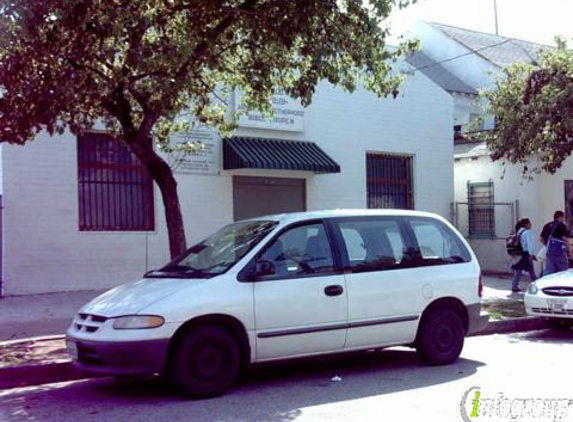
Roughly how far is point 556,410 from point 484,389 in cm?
94

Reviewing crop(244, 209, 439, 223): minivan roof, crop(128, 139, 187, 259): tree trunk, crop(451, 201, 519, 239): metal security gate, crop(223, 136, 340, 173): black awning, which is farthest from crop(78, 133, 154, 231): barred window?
crop(451, 201, 519, 239): metal security gate

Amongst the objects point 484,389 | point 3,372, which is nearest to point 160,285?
point 3,372

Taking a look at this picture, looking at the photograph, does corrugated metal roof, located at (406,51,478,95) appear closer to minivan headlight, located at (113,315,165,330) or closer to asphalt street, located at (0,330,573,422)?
asphalt street, located at (0,330,573,422)

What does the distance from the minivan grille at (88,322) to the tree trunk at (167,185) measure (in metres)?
3.08

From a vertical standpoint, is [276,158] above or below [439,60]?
below

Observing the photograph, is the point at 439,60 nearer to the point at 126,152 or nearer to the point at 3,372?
the point at 126,152

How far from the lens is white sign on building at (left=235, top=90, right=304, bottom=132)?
16.5m

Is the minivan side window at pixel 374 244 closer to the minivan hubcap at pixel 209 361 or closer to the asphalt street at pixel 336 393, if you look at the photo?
the asphalt street at pixel 336 393

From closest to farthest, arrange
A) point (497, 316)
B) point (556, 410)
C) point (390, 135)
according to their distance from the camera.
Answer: point (556, 410), point (497, 316), point (390, 135)

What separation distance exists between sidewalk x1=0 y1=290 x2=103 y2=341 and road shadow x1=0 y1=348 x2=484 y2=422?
112 inches

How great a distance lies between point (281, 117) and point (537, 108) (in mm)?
5771

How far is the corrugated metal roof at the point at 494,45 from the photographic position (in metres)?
27.7

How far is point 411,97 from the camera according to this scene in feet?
64.3

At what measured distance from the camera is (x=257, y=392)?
22.9 ft
